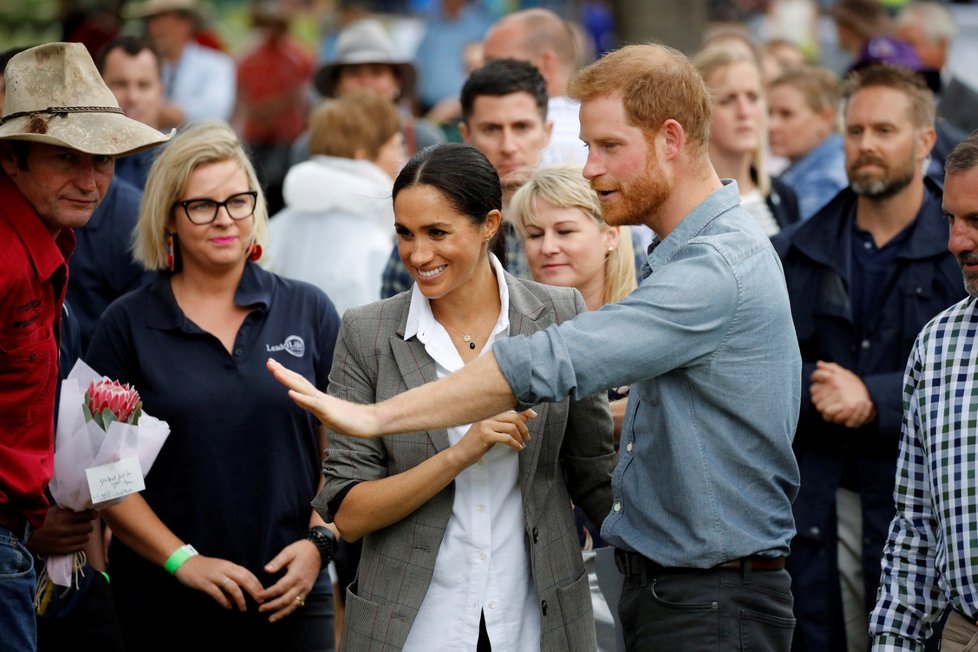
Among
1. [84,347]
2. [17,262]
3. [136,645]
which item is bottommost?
[136,645]

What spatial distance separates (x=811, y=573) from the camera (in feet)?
18.3

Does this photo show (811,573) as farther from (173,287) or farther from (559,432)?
(173,287)

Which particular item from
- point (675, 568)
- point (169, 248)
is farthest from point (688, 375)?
point (169, 248)

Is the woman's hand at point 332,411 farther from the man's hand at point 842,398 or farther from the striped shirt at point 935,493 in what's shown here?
the man's hand at point 842,398

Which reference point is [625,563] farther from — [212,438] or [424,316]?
[212,438]

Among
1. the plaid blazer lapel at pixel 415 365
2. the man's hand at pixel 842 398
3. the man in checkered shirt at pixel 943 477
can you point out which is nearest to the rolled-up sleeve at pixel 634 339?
the plaid blazer lapel at pixel 415 365

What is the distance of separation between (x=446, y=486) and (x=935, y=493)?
133 centimetres

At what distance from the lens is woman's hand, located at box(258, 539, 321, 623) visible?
450cm

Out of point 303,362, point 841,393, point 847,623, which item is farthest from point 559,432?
point 847,623

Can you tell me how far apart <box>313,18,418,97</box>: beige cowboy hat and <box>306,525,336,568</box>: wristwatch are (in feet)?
18.0

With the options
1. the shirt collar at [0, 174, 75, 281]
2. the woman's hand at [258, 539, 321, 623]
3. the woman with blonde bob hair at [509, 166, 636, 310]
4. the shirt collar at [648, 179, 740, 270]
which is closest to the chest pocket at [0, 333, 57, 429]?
the shirt collar at [0, 174, 75, 281]

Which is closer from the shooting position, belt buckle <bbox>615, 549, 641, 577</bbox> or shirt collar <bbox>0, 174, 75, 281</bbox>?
belt buckle <bbox>615, 549, 641, 577</bbox>

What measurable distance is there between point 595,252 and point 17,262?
6.96 ft

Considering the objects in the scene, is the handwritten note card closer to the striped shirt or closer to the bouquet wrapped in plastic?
the bouquet wrapped in plastic
